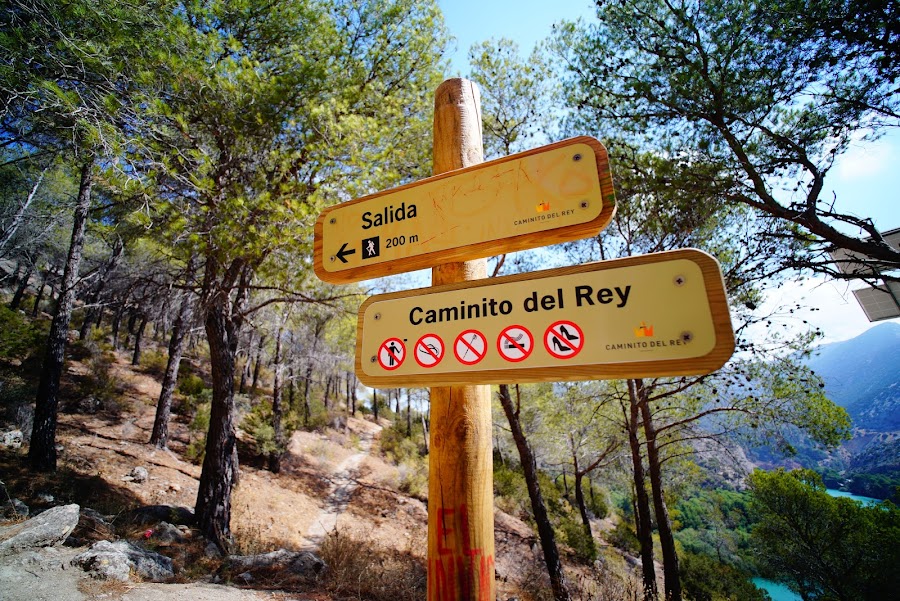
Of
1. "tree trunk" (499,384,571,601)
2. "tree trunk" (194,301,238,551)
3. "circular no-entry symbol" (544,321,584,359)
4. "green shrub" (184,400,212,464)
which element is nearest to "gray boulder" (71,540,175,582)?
"tree trunk" (194,301,238,551)

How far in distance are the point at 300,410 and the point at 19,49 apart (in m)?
22.2

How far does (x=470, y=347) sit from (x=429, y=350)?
175 millimetres

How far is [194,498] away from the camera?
9656 mm

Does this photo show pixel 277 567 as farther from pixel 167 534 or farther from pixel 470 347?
pixel 470 347

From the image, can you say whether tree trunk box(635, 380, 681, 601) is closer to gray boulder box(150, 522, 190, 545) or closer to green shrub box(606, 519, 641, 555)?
gray boulder box(150, 522, 190, 545)

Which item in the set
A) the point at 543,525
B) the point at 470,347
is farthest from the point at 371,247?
the point at 543,525

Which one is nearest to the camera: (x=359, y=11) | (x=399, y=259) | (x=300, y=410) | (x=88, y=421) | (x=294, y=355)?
(x=399, y=259)

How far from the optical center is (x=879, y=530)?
49.4ft

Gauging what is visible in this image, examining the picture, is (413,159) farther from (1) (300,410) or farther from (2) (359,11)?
(1) (300,410)

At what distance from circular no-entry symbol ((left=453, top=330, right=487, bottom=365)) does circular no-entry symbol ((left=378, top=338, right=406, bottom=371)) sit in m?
0.24

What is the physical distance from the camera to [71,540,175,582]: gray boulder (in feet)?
14.1

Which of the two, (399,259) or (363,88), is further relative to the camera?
(363,88)

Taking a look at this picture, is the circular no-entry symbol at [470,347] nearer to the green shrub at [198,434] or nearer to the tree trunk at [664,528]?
the tree trunk at [664,528]

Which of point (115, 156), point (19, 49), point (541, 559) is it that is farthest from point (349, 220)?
point (541, 559)
